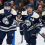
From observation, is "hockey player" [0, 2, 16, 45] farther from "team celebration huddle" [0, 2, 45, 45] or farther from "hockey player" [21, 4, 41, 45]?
"hockey player" [21, 4, 41, 45]

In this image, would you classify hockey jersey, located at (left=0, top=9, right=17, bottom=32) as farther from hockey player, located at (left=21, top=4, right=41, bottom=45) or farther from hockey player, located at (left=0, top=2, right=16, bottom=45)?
hockey player, located at (left=21, top=4, right=41, bottom=45)

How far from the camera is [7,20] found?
2828 mm

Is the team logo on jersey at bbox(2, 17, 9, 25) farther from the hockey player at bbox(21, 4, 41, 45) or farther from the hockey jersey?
the hockey player at bbox(21, 4, 41, 45)

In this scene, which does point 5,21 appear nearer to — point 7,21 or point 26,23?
point 7,21

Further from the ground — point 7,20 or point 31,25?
point 7,20

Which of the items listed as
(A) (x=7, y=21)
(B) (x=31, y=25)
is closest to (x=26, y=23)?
(B) (x=31, y=25)

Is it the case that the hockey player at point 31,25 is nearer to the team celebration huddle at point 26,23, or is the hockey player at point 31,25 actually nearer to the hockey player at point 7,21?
the team celebration huddle at point 26,23

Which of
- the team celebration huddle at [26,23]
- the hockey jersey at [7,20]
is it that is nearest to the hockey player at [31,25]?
the team celebration huddle at [26,23]

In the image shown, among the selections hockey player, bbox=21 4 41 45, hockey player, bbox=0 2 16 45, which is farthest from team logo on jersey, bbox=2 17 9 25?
hockey player, bbox=21 4 41 45

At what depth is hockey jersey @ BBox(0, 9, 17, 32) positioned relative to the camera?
9.24 feet

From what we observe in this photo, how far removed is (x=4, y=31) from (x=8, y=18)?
29 centimetres

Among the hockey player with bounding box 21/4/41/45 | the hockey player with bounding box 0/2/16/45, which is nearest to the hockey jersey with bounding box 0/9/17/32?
the hockey player with bounding box 0/2/16/45

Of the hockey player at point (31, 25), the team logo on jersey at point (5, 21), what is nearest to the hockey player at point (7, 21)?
the team logo on jersey at point (5, 21)

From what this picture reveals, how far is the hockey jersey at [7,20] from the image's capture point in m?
2.82
